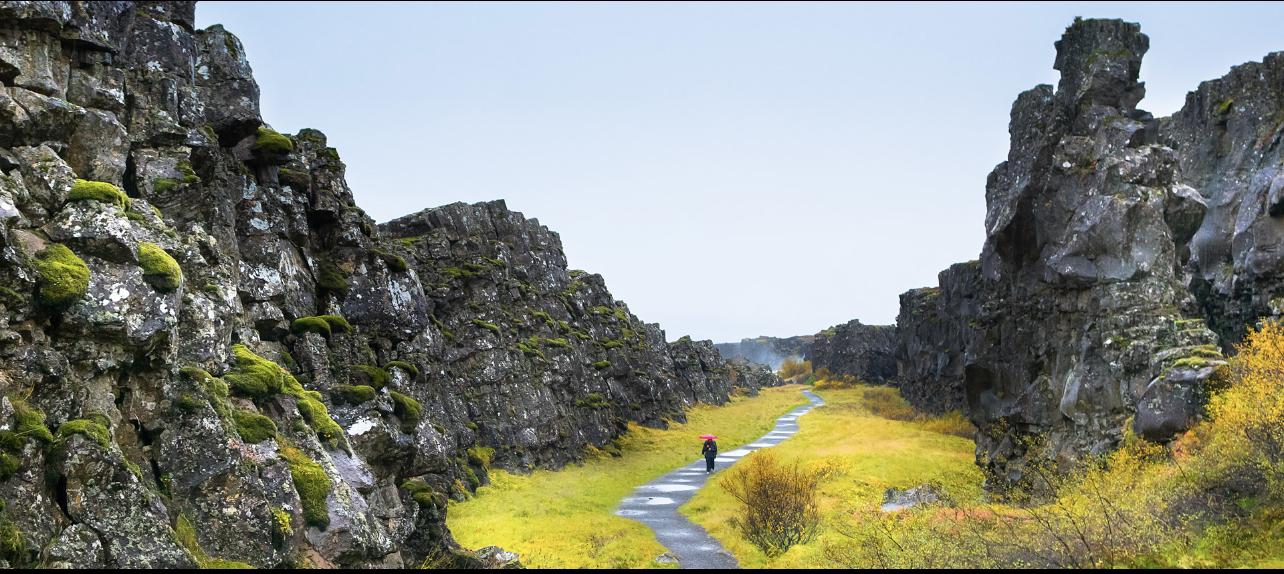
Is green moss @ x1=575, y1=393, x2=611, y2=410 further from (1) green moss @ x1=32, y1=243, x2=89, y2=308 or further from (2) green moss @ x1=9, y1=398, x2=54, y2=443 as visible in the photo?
(2) green moss @ x1=9, y1=398, x2=54, y2=443

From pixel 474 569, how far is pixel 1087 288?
35061 mm

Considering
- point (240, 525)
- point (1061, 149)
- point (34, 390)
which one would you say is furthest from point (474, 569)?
point (1061, 149)

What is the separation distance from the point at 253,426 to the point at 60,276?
17.7 ft

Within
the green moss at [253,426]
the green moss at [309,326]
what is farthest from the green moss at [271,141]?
the green moss at [253,426]

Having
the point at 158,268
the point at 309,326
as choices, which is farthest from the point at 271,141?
the point at 158,268

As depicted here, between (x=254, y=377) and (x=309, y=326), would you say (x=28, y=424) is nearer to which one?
(x=254, y=377)

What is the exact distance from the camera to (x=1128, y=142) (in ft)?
132

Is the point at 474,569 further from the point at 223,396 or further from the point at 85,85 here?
the point at 85,85

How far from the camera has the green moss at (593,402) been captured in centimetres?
6038

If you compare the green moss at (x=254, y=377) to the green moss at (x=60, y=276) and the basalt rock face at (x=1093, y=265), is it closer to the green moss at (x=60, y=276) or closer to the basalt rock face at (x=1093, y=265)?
the green moss at (x=60, y=276)

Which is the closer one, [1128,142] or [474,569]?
[474,569]

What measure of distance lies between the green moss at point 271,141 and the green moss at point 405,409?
431 inches

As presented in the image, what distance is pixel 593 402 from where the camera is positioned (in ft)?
203

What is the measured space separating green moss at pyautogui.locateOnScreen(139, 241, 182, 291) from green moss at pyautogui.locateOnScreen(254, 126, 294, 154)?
1426 centimetres
